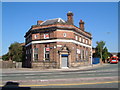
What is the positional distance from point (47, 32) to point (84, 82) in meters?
24.2

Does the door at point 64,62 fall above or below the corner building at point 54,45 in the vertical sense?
below

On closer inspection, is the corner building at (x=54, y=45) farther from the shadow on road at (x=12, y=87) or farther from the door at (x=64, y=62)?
the shadow on road at (x=12, y=87)

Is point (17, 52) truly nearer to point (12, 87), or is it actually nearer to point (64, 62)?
point (64, 62)

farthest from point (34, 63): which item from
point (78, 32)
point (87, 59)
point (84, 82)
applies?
point (84, 82)

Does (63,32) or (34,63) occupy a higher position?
(63,32)

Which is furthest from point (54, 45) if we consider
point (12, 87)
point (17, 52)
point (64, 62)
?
point (12, 87)

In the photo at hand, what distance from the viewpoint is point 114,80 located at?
10.5m

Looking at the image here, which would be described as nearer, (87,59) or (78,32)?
(78,32)

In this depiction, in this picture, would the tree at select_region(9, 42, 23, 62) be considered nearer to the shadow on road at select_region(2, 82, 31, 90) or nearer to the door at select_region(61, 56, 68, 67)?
the door at select_region(61, 56, 68, 67)

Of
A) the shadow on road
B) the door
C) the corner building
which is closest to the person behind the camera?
the shadow on road

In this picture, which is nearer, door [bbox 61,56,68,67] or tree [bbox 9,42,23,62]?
door [bbox 61,56,68,67]

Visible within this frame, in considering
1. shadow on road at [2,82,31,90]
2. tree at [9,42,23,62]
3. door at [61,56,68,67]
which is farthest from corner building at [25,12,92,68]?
shadow on road at [2,82,31,90]

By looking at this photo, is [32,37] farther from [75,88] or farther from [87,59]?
[75,88]

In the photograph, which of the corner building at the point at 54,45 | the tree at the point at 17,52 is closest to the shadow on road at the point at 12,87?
the corner building at the point at 54,45
